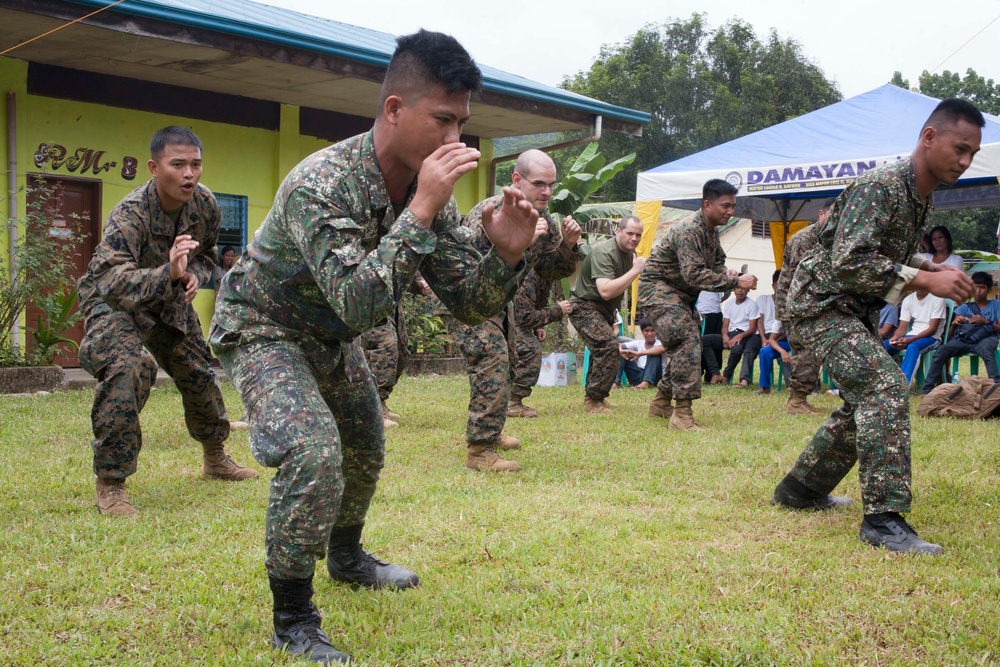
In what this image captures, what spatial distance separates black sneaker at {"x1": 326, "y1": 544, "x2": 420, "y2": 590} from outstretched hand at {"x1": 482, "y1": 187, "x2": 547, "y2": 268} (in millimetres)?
1549

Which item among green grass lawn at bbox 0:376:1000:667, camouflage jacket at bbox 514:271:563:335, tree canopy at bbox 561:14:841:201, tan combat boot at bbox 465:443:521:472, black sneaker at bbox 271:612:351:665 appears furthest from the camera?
tree canopy at bbox 561:14:841:201

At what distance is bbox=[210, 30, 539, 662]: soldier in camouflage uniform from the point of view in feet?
9.37

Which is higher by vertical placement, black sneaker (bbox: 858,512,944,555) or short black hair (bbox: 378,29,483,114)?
short black hair (bbox: 378,29,483,114)

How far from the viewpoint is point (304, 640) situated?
3178 millimetres

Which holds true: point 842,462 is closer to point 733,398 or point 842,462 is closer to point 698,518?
point 698,518

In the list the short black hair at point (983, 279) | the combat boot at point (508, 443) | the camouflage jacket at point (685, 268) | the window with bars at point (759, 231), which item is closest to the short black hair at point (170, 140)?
the combat boot at point (508, 443)

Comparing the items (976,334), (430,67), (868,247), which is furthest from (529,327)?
(430,67)

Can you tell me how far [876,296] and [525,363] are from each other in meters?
5.06

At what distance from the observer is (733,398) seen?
11398 millimetres

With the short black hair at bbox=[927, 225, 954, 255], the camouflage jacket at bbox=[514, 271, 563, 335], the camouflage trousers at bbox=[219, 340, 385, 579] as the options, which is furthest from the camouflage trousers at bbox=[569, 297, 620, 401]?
the camouflage trousers at bbox=[219, 340, 385, 579]

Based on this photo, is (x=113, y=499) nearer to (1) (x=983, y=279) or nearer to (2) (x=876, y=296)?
(2) (x=876, y=296)

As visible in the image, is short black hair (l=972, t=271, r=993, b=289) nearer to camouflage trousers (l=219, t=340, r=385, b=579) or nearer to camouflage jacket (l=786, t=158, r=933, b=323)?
camouflage jacket (l=786, t=158, r=933, b=323)

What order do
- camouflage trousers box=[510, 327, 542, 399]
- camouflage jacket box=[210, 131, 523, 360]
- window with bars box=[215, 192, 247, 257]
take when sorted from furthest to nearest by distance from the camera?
window with bars box=[215, 192, 247, 257]
camouflage trousers box=[510, 327, 542, 399]
camouflage jacket box=[210, 131, 523, 360]

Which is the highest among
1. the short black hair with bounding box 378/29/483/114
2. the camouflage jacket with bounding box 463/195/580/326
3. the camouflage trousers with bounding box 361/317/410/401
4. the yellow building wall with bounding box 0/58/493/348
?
the yellow building wall with bounding box 0/58/493/348
